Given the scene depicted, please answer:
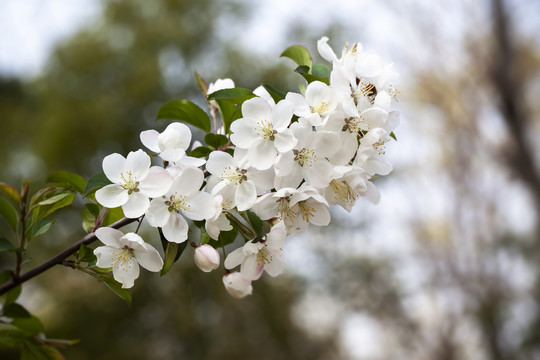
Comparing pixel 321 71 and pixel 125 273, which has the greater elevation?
pixel 321 71

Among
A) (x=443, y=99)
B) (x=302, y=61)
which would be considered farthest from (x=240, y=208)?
(x=443, y=99)

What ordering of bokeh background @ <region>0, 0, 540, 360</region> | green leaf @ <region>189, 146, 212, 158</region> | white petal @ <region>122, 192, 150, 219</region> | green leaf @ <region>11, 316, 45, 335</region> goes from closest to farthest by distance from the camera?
1. white petal @ <region>122, 192, 150, 219</region>
2. green leaf @ <region>189, 146, 212, 158</region>
3. green leaf @ <region>11, 316, 45, 335</region>
4. bokeh background @ <region>0, 0, 540, 360</region>

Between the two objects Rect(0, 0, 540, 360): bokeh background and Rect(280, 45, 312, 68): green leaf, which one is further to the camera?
Rect(0, 0, 540, 360): bokeh background

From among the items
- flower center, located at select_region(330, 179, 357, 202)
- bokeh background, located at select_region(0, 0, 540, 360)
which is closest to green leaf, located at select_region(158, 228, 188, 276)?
flower center, located at select_region(330, 179, 357, 202)

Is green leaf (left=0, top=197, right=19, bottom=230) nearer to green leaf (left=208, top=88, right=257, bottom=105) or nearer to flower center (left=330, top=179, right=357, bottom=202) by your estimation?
green leaf (left=208, top=88, right=257, bottom=105)

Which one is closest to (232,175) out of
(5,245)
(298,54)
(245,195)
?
(245,195)

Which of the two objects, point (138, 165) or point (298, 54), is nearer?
point (138, 165)

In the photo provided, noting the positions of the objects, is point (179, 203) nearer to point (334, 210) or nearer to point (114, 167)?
point (114, 167)
